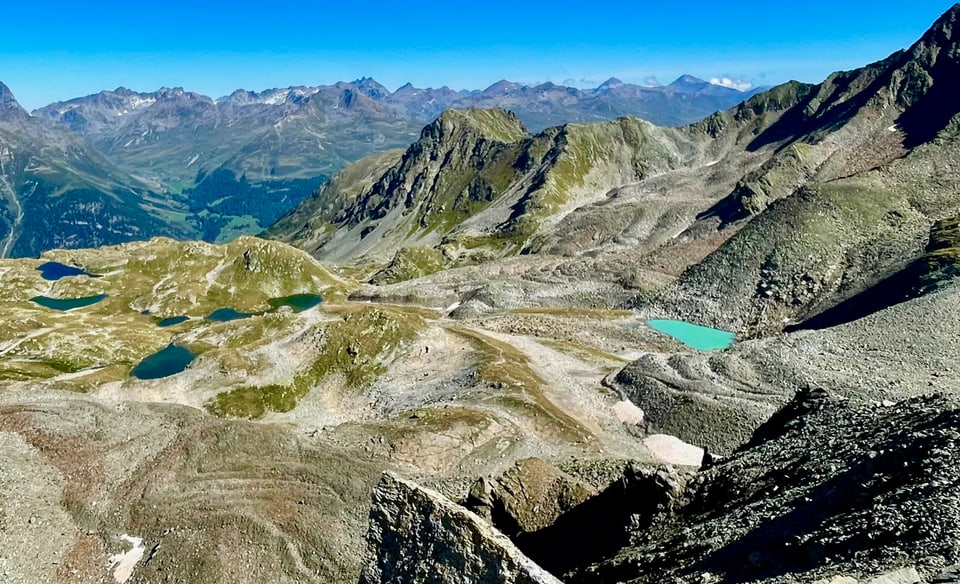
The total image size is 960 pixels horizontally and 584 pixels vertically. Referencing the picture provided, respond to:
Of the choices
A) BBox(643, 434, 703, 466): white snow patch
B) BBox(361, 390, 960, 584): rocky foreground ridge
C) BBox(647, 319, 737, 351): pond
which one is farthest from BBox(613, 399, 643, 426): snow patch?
BBox(361, 390, 960, 584): rocky foreground ridge

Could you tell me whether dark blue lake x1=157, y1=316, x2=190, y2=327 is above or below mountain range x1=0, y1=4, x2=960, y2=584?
below

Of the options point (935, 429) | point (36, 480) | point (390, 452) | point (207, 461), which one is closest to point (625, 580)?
point (935, 429)

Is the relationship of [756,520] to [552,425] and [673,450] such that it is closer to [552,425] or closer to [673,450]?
[552,425]

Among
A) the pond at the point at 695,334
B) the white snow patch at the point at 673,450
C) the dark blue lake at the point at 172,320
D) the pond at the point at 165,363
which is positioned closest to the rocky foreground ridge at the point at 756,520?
the white snow patch at the point at 673,450

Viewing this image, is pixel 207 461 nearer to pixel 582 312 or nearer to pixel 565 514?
pixel 565 514

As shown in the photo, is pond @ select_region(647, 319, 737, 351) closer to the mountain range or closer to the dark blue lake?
the mountain range
